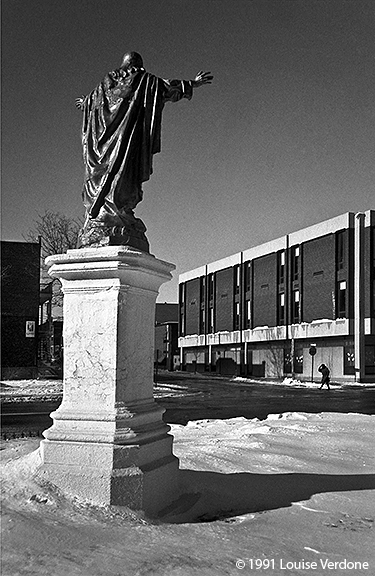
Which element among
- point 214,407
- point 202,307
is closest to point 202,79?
point 214,407

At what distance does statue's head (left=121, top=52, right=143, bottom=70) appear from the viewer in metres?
5.60

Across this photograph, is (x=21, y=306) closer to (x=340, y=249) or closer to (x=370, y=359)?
(x=340, y=249)

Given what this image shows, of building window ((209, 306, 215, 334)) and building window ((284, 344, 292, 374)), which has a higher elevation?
building window ((209, 306, 215, 334))

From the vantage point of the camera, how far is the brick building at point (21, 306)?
3362 centimetres

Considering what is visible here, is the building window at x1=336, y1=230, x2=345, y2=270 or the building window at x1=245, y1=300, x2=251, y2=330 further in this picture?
the building window at x1=245, y1=300, x2=251, y2=330

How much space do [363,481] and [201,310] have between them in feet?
200

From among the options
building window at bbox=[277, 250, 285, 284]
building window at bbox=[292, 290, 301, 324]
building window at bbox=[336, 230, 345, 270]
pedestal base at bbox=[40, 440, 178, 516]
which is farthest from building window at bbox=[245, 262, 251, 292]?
pedestal base at bbox=[40, 440, 178, 516]

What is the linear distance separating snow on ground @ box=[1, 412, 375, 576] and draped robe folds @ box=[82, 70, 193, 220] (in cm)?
230

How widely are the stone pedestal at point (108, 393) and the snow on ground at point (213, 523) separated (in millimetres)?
189

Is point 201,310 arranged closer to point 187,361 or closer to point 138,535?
point 187,361

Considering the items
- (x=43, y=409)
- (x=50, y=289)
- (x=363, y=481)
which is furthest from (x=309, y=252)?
(x=363, y=481)

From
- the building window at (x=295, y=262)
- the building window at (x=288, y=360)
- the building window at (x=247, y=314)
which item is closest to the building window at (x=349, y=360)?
the building window at (x=288, y=360)

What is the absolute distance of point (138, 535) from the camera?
397cm

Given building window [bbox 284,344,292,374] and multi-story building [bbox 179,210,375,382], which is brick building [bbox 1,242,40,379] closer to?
multi-story building [bbox 179,210,375,382]
